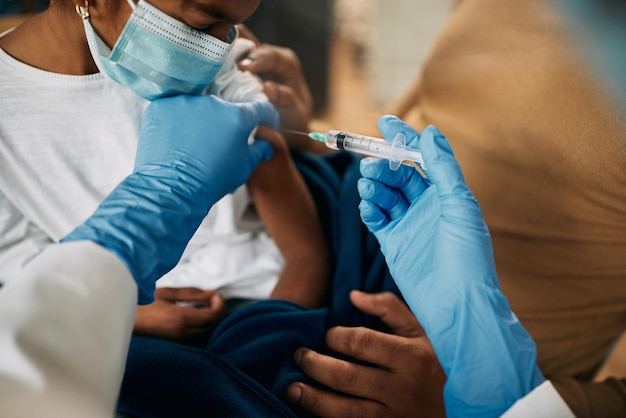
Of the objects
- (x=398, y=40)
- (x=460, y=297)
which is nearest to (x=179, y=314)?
(x=460, y=297)

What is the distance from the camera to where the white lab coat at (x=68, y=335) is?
530 mm

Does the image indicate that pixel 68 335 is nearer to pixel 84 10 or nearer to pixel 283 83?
pixel 84 10

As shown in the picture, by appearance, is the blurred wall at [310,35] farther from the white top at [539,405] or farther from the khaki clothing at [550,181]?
the white top at [539,405]

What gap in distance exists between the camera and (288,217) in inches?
44.3

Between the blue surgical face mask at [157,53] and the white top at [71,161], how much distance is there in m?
0.08

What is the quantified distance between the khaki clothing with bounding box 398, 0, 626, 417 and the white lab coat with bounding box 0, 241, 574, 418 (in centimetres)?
41

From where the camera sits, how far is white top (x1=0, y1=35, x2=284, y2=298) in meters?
0.85

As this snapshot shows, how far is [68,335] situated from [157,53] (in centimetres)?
44

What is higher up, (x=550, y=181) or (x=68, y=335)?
(x=550, y=181)

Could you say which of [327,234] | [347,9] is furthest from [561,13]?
[347,9]

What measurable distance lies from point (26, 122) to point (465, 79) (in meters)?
0.98

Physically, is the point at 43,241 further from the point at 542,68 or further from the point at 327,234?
the point at 542,68

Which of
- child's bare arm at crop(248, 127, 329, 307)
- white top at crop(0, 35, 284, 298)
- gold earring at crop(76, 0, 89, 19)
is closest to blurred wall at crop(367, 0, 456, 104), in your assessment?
child's bare arm at crop(248, 127, 329, 307)

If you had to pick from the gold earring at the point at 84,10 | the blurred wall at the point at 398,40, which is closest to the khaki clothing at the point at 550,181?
the gold earring at the point at 84,10
